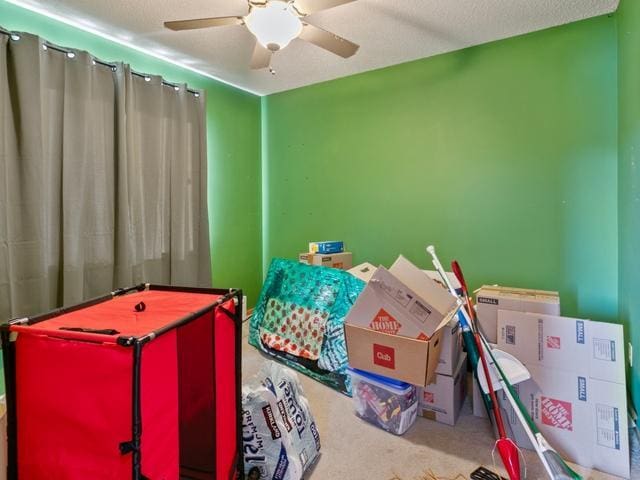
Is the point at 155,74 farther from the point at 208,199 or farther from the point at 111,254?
the point at 111,254

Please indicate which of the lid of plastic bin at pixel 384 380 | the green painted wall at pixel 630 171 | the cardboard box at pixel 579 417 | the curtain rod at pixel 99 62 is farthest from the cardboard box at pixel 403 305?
the curtain rod at pixel 99 62

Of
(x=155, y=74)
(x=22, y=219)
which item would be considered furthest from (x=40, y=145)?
(x=155, y=74)

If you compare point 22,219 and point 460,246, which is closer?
point 22,219

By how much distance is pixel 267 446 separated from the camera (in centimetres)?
151

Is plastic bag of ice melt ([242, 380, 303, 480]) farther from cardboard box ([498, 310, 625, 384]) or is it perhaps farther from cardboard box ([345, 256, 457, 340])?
cardboard box ([498, 310, 625, 384])

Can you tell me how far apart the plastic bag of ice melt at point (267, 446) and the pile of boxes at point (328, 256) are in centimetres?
164

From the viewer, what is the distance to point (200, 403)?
146 centimetres

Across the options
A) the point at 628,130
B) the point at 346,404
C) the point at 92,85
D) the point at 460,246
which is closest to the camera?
the point at 628,130

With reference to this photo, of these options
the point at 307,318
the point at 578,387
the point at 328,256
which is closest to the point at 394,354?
the point at 578,387

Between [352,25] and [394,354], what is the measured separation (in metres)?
2.14

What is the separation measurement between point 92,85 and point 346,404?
8.94ft

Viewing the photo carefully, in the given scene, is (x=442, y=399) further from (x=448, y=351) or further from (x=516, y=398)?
(x=516, y=398)

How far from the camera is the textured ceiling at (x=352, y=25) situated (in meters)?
2.18

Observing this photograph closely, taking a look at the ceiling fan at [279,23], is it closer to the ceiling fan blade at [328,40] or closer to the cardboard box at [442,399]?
the ceiling fan blade at [328,40]
